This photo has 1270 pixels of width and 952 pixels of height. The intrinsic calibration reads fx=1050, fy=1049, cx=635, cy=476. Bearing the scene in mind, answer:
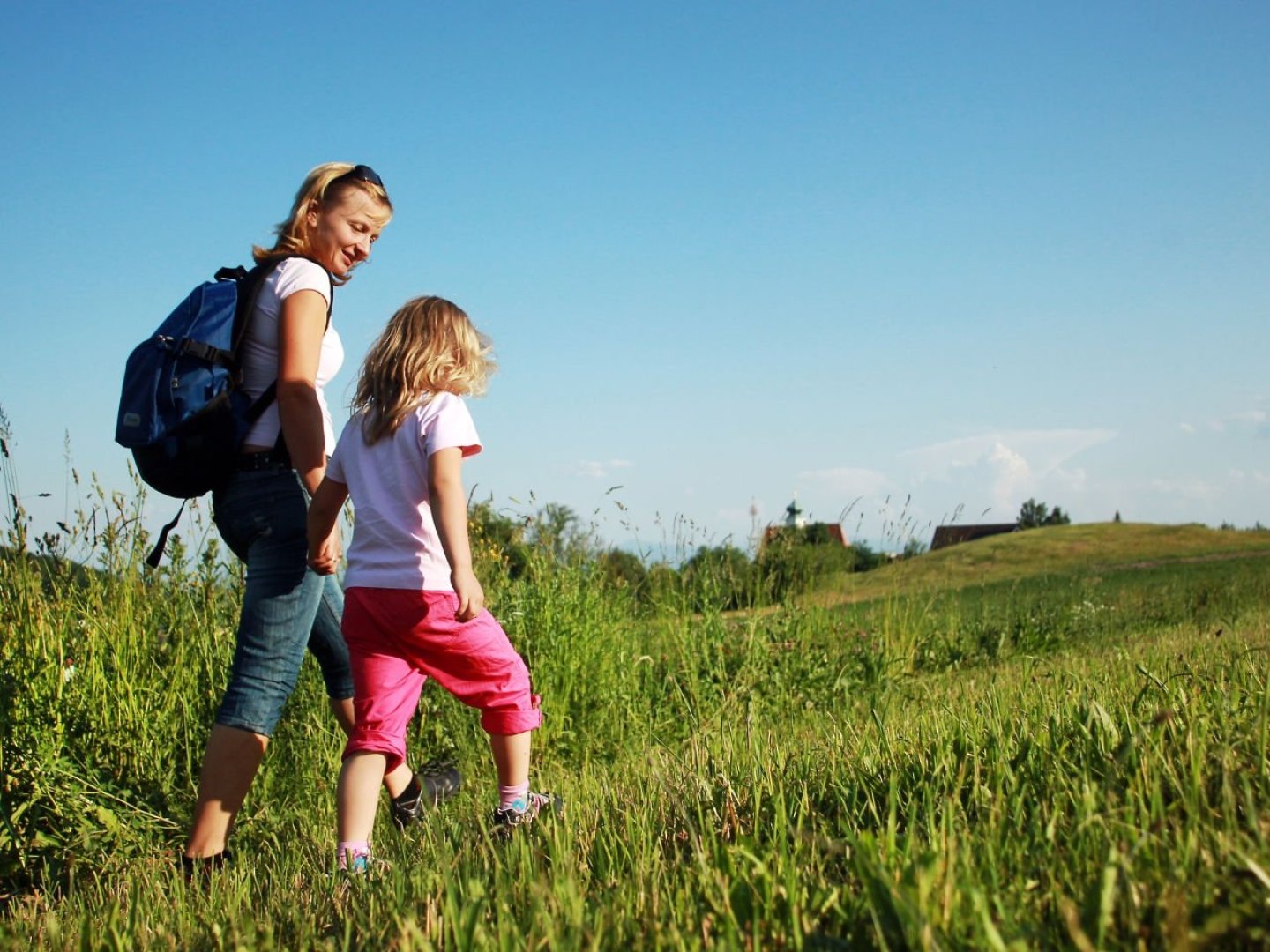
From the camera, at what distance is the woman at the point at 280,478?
3.32 meters

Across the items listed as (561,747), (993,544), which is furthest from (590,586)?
(993,544)

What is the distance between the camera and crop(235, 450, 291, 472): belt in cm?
344

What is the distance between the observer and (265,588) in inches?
134

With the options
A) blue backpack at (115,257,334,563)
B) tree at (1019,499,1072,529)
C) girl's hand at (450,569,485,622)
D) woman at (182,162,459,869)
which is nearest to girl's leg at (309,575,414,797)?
woman at (182,162,459,869)

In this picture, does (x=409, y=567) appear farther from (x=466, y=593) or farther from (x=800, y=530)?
(x=800, y=530)

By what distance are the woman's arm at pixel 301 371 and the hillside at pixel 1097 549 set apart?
18.4 meters

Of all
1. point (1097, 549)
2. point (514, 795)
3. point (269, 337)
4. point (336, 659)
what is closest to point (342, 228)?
point (269, 337)

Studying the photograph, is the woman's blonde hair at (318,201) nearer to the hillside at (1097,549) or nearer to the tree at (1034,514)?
the hillside at (1097,549)

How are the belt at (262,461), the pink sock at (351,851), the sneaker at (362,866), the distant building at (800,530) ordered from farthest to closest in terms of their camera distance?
the distant building at (800,530)
the belt at (262,461)
the pink sock at (351,851)
the sneaker at (362,866)

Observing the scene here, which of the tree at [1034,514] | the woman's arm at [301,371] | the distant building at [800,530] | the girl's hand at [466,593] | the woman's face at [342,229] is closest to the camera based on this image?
the girl's hand at [466,593]

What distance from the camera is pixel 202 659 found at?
178 inches

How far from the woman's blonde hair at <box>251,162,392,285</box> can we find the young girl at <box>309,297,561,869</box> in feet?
1.60

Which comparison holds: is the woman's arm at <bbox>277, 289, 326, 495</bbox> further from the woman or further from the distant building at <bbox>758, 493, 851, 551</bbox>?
the distant building at <bbox>758, 493, 851, 551</bbox>

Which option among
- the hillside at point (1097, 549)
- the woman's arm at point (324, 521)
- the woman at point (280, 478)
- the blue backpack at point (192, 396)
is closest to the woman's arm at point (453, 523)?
the woman's arm at point (324, 521)
